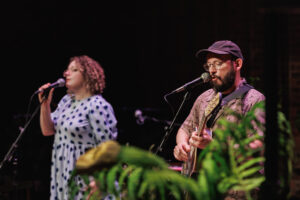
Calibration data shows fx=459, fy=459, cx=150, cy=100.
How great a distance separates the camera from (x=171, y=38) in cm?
561

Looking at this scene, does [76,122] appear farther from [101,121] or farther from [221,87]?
[221,87]

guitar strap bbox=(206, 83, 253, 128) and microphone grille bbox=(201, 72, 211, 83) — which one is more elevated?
microphone grille bbox=(201, 72, 211, 83)

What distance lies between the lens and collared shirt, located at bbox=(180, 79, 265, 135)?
277cm

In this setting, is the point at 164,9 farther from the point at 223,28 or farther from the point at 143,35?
the point at 223,28

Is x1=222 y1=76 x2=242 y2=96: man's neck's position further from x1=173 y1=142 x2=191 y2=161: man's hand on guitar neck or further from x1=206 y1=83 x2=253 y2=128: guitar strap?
x1=173 y1=142 x2=191 y2=161: man's hand on guitar neck

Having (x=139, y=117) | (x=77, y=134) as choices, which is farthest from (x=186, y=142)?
(x=139, y=117)

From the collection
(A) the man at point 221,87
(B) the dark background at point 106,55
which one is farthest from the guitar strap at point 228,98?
(B) the dark background at point 106,55

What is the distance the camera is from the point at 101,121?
3.59m

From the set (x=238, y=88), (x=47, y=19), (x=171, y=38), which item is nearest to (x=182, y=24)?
(x=171, y=38)

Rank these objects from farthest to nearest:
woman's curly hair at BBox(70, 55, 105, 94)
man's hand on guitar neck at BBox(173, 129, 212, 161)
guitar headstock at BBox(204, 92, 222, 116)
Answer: woman's curly hair at BBox(70, 55, 105, 94) → guitar headstock at BBox(204, 92, 222, 116) → man's hand on guitar neck at BBox(173, 129, 212, 161)

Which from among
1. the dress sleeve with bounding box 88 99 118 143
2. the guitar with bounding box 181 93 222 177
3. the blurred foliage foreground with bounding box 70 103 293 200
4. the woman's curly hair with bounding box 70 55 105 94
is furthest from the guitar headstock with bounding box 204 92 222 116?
the woman's curly hair with bounding box 70 55 105 94

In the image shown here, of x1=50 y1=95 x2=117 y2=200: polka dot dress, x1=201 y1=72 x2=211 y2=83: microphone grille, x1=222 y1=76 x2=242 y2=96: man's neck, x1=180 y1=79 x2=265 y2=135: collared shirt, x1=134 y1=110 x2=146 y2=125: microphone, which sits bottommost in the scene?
x1=134 y1=110 x2=146 y2=125: microphone

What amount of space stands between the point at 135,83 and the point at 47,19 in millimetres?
1382

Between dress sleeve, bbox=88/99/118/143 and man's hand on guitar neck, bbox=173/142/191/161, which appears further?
dress sleeve, bbox=88/99/118/143
